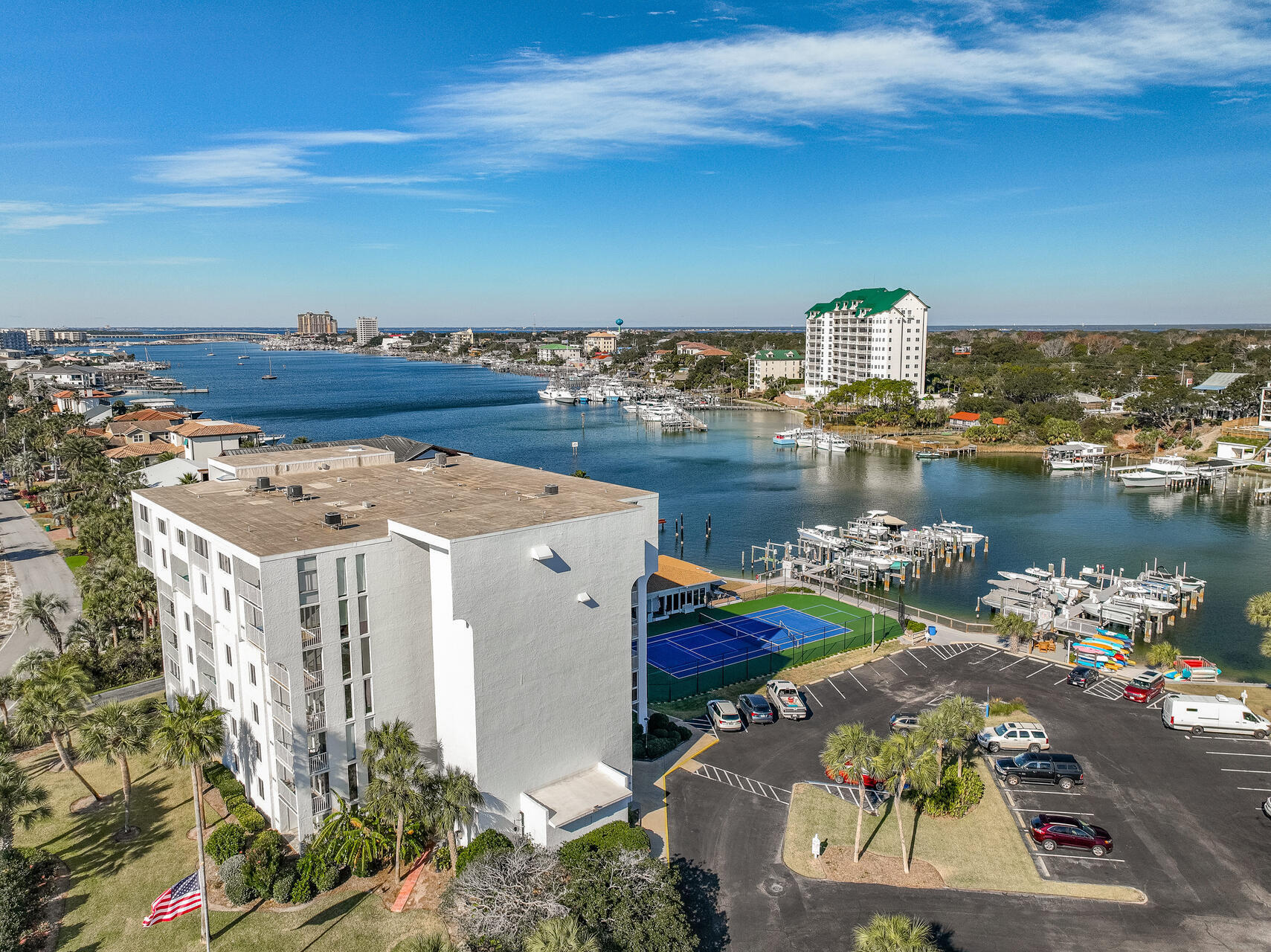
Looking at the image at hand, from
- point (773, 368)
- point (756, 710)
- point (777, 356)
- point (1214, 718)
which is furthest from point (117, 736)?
point (777, 356)

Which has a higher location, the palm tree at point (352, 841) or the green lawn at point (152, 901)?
the palm tree at point (352, 841)

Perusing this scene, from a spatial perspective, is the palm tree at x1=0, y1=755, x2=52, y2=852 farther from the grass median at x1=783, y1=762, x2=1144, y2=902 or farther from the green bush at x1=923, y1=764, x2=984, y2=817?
the green bush at x1=923, y1=764, x2=984, y2=817

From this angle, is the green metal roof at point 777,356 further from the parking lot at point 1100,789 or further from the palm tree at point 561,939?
the palm tree at point 561,939

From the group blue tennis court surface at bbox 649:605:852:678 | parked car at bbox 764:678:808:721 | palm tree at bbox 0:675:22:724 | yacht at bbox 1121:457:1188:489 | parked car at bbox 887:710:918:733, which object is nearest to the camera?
palm tree at bbox 0:675:22:724

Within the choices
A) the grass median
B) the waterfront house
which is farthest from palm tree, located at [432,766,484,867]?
the waterfront house

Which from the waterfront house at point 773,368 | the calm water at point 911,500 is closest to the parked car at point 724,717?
the calm water at point 911,500

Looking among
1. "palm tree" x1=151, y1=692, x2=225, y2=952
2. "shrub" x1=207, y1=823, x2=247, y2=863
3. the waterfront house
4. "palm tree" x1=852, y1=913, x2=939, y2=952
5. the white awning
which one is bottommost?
"shrub" x1=207, y1=823, x2=247, y2=863
